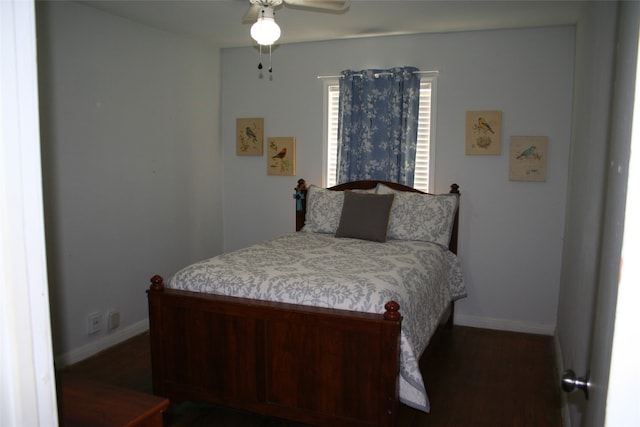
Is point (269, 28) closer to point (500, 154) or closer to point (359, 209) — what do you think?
point (359, 209)

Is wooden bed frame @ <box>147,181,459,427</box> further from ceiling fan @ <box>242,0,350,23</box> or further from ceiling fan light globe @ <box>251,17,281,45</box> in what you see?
ceiling fan @ <box>242,0,350,23</box>

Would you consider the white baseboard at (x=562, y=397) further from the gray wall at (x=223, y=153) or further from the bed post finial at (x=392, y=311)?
the bed post finial at (x=392, y=311)

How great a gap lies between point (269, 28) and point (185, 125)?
2044 millimetres

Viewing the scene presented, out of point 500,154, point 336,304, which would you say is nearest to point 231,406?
point 336,304

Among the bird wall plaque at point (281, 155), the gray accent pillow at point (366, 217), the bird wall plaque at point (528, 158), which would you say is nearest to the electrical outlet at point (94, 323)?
the gray accent pillow at point (366, 217)

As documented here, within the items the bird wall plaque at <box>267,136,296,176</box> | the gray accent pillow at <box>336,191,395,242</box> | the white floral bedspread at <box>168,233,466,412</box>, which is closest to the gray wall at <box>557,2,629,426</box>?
the white floral bedspread at <box>168,233,466,412</box>

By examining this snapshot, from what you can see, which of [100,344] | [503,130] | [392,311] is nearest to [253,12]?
[392,311]

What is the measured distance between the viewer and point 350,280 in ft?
8.31

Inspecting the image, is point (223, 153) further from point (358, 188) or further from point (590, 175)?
point (590, 175)

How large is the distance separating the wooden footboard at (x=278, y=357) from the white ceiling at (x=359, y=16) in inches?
75.7

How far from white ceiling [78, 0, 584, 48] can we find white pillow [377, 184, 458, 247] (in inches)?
51.5

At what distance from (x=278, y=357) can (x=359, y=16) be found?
2445 mm

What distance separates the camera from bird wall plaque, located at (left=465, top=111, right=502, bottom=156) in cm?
393

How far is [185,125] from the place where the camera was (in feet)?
14.2
